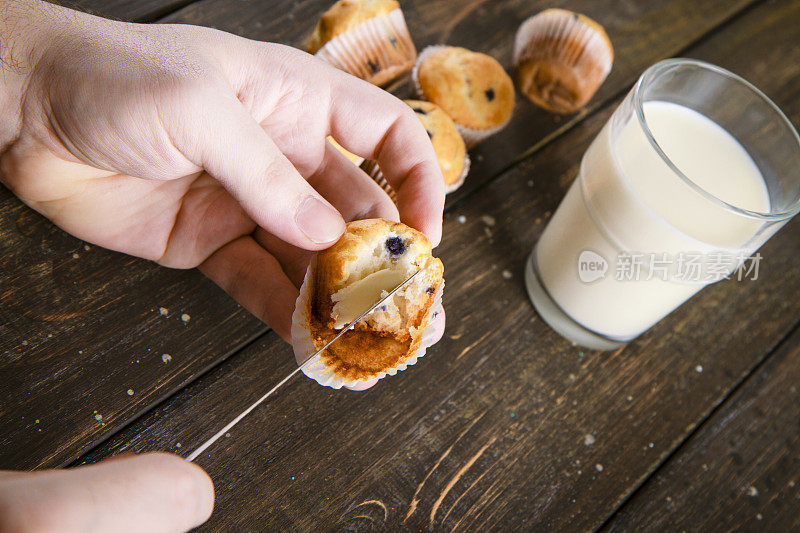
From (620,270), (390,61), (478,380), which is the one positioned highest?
(390,61)

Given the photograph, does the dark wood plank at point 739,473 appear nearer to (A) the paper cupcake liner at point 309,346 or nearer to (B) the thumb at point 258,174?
(A) the paper cupcake liner at point 309,346

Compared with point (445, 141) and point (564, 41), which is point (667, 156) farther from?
point (564, 41)

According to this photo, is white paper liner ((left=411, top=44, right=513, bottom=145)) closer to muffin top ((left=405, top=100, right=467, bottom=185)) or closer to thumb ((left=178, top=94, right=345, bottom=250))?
muffin top ((left=405, top=100, right=467, bottom=185))

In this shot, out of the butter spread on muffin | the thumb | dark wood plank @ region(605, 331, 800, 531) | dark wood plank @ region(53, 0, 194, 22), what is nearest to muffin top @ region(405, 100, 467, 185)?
the butter spread on muffin

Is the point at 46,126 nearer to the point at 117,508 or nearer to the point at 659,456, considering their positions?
the point at 117,508

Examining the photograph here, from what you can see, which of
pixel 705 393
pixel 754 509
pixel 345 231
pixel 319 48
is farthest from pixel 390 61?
pixel 754 509

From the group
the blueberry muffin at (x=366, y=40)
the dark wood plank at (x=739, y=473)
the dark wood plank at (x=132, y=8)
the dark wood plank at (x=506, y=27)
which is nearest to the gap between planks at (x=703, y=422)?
the dark wood plank at (x=739, y=473)

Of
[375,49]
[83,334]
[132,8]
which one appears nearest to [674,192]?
[375,49]
